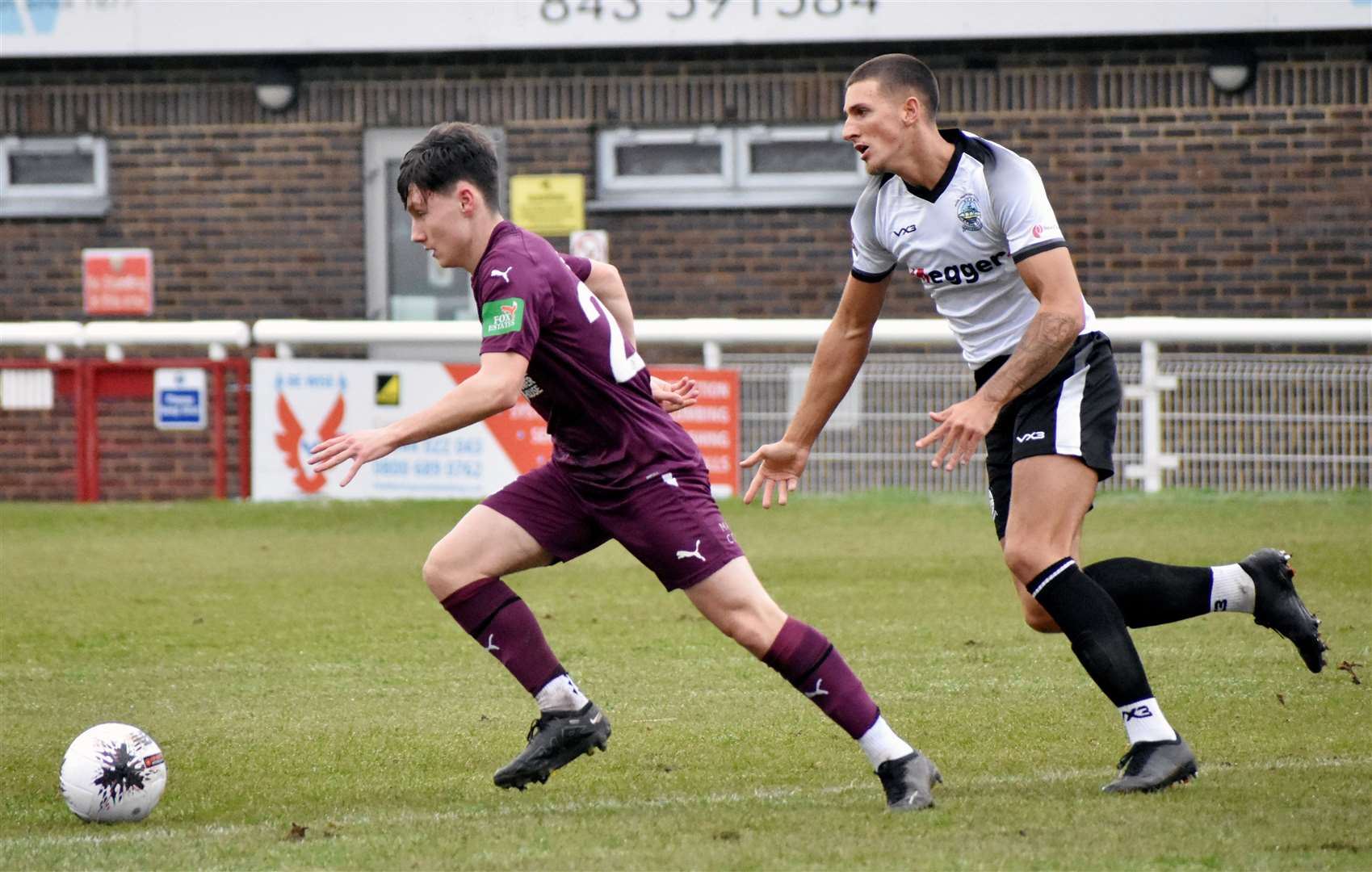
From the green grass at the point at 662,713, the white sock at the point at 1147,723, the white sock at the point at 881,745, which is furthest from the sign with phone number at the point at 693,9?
the white sock at the point at 881,745

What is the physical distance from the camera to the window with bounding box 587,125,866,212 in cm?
1541

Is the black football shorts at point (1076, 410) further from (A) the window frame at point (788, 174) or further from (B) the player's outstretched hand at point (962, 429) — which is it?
(A) the window frame at point (788, 174)

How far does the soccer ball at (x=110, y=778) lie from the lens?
4.94 metres

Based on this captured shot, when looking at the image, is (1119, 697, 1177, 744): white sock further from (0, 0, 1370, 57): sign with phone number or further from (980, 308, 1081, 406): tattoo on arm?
(0, 0, 1370, 57): sign with phone number

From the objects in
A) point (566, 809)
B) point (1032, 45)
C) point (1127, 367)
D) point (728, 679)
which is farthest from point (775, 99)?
point (566, 809)

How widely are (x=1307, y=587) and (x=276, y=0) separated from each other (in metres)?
9.87

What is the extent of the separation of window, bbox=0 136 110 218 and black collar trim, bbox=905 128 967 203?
12.1 m

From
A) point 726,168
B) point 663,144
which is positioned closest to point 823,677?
point 726,168

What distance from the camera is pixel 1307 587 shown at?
916 cm

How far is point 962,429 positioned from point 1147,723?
3.18 ft

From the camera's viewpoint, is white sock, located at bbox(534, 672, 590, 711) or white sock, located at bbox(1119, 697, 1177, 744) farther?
white sock, located at bbox(534, 672, 590, 711)

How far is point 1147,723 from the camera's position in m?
5.04

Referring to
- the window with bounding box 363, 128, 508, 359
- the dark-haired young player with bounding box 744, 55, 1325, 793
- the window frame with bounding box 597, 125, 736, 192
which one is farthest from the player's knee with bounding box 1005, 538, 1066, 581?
the window with bounding box 363, 128, 508, 359

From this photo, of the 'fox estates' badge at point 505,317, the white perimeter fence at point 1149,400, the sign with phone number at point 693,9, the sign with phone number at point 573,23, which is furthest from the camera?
the sign with phone number at point 693,9
